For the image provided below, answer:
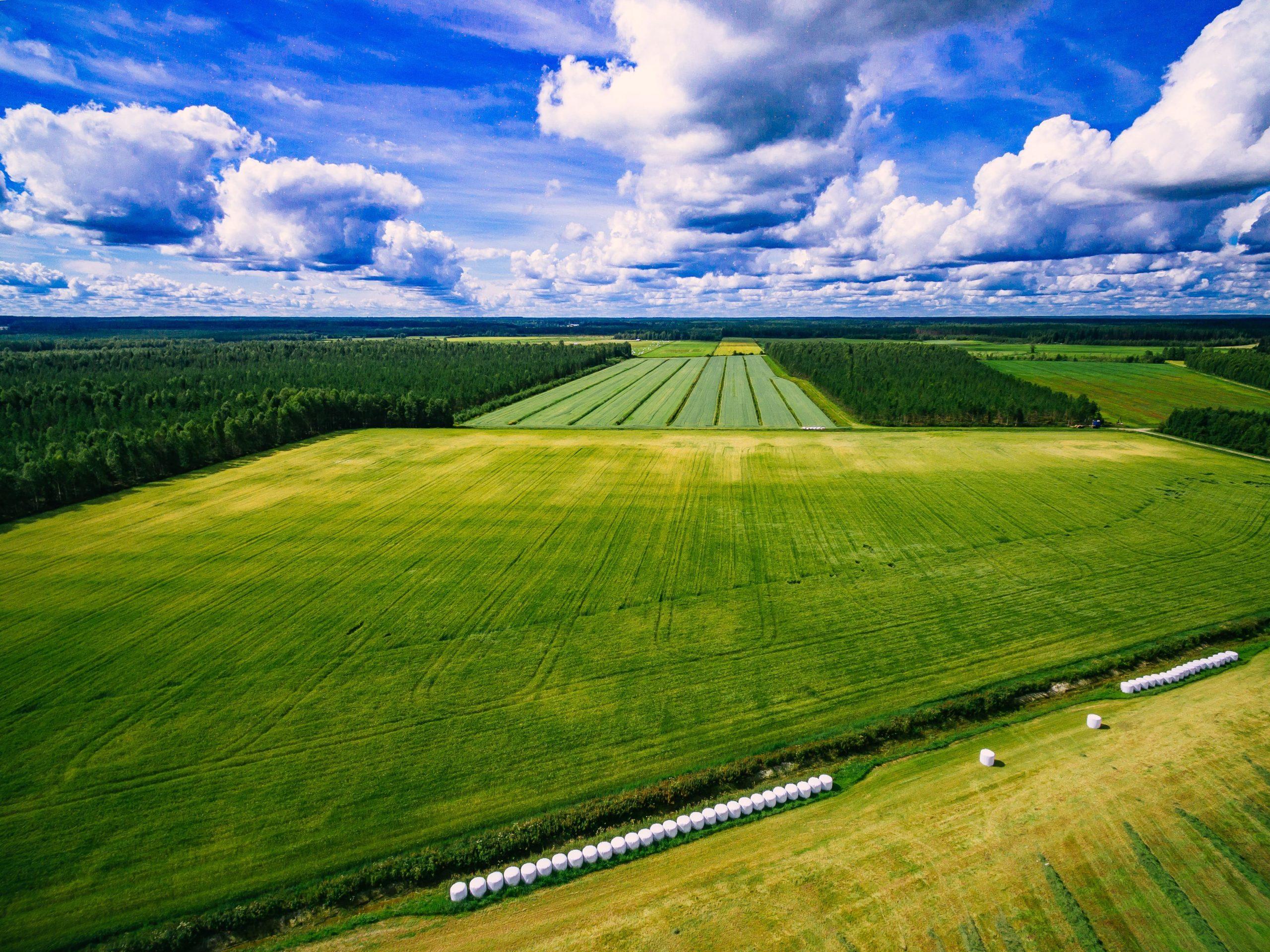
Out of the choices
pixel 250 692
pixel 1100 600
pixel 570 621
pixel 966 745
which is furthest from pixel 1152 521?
pixel 250 692

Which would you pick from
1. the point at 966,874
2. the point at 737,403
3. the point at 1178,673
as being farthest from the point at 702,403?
the point at 966,874

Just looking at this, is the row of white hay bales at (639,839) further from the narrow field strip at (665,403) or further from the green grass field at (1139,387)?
the green grass field at (1139,387)

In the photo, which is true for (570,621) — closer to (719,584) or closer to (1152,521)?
(719,584)

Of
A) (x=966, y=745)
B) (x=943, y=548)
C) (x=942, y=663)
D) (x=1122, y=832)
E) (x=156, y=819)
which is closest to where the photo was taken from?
(x=1122, y=832)

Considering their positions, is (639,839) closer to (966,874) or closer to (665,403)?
(966,874)

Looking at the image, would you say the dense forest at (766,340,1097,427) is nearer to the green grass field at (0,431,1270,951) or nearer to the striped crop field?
the striped crop field

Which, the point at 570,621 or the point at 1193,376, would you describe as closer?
the point at 570,621

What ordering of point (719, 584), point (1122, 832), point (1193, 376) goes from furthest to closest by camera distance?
point (1193, 376), point (719, 584), point (1122, 832)
